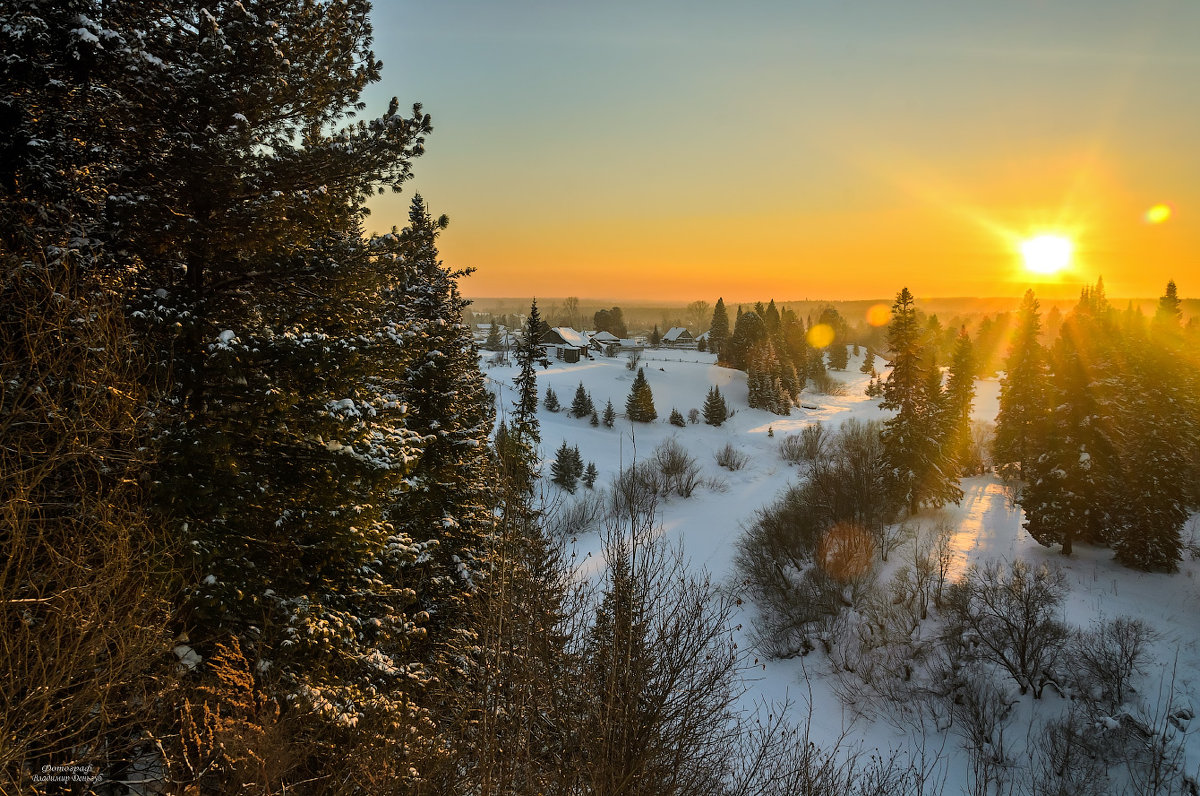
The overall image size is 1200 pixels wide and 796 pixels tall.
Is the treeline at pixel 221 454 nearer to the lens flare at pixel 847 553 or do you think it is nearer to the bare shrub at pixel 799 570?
the bare shrub at pixel 799 570

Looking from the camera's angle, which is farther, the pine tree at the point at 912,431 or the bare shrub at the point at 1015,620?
the pine tree at the point at 912,431

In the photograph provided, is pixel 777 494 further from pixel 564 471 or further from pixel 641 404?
pixel 641 404

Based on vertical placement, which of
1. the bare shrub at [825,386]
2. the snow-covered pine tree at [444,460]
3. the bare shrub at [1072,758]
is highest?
the snow-covered pine tree at [444,460]

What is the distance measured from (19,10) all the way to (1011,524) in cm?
3871

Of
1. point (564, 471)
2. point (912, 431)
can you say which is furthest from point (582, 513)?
point (912, 431)

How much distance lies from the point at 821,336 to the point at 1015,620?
86.0m

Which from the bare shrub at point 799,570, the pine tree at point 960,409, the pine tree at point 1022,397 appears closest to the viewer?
the bare shrub at point 799,570

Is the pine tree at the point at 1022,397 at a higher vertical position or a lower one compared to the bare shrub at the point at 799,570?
higher

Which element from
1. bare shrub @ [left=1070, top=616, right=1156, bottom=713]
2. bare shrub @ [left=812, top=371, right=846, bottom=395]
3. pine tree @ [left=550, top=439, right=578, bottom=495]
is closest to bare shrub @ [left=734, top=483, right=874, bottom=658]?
bare shrub @ [left=1070, top=616, right=1156, bottom=713]

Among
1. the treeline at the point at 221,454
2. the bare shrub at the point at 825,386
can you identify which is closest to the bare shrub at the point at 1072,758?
the treeline at the point at 221,454

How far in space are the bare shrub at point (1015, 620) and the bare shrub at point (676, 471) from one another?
2256cm

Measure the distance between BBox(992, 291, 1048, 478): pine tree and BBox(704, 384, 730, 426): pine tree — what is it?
1012 inches

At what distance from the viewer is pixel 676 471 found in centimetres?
4431

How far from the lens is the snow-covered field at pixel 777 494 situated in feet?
59.7
